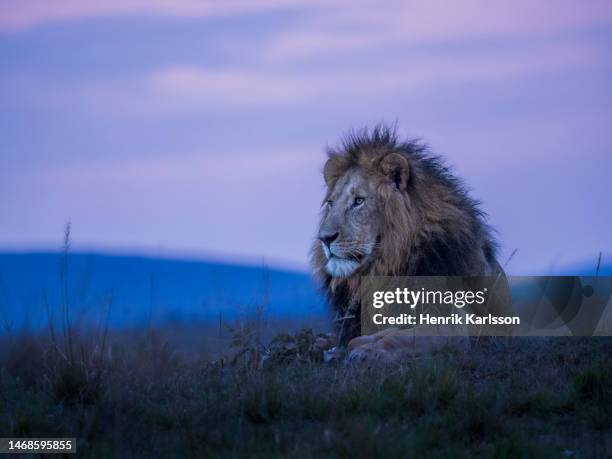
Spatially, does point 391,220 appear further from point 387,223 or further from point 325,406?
point 325,406

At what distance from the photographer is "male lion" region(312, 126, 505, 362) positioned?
8.95m

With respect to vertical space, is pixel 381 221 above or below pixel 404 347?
above

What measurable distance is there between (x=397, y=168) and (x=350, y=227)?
80 centimetres

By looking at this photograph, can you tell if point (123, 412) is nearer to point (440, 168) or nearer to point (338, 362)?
point (338, 362)

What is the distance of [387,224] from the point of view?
9.05 m

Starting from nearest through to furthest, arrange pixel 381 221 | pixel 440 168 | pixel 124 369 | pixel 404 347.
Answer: pixel 124 369 < pixel 404 347 < pixel 381 221 < pixel 440 168

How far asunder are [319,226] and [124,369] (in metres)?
2.93

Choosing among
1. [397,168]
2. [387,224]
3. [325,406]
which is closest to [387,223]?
[387,224]

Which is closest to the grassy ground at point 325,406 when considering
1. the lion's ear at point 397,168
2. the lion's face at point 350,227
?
the lion's face at point 350,227

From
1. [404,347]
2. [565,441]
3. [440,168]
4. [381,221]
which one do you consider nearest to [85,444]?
[565,441]

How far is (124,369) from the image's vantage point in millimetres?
7227

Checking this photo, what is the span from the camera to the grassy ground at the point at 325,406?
5293mm

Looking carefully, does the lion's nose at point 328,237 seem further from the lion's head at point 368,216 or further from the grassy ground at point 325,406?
the grassy ground at point 325,406

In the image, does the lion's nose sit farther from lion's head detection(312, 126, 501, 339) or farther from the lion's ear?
the lion's ear
